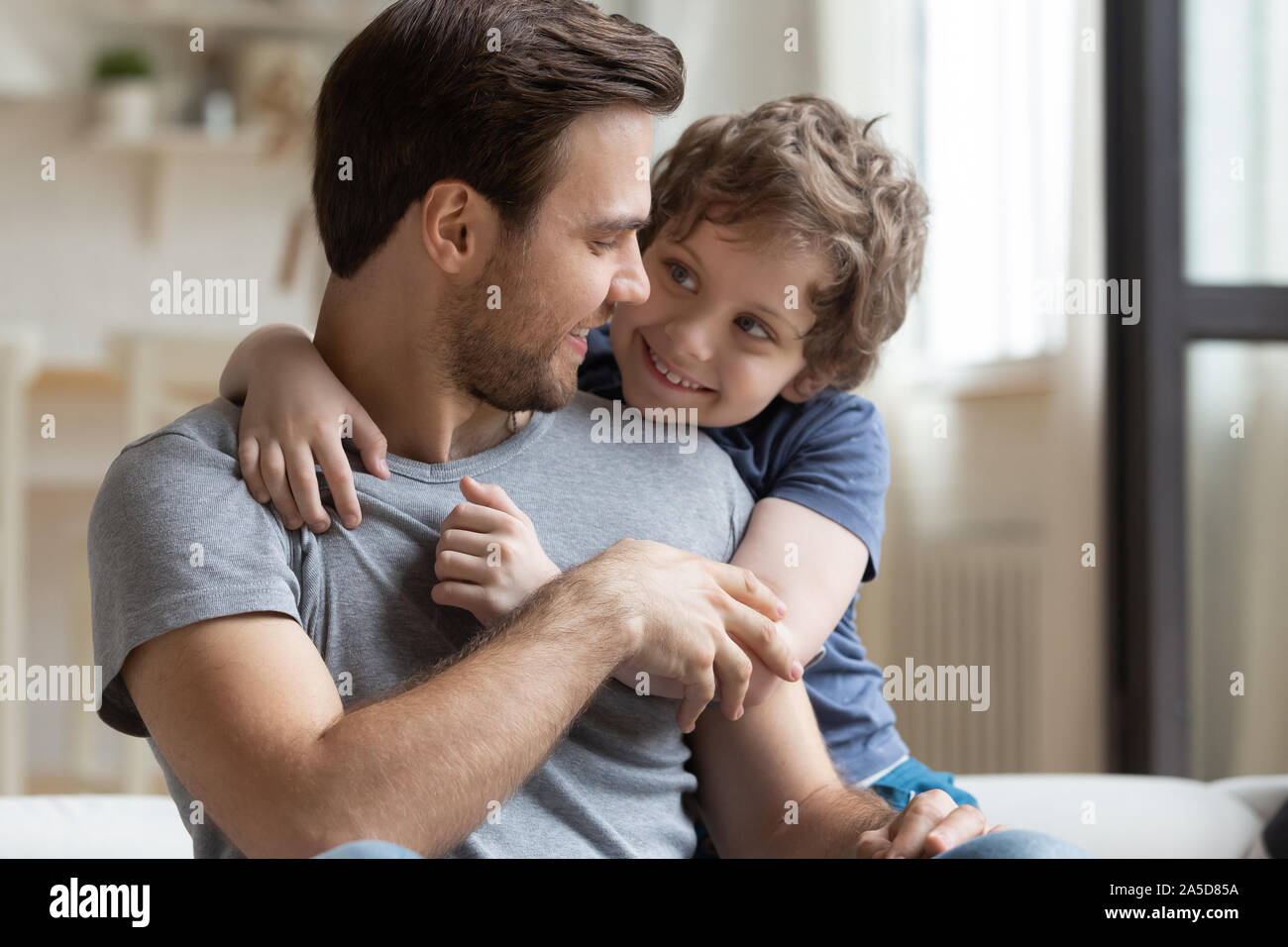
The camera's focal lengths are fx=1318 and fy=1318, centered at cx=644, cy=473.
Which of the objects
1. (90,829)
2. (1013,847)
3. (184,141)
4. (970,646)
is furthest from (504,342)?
(184,141)

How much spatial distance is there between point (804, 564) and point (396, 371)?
1.29ft

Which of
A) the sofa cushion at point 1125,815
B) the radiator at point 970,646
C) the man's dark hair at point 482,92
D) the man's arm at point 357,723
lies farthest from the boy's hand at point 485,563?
the radiator at point 970,646

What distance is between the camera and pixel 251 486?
0.99 m

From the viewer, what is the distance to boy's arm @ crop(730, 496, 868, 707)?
115cm

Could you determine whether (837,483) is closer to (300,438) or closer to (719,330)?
(719,330)

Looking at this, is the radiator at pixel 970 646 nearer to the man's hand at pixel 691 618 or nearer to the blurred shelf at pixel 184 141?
the man's hand at pixel 691 618

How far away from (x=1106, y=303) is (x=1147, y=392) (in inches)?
8.2

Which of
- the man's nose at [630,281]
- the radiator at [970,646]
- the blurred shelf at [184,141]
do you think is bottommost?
the radiator at [970,646]

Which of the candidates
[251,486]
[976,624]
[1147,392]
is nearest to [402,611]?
[251,486]

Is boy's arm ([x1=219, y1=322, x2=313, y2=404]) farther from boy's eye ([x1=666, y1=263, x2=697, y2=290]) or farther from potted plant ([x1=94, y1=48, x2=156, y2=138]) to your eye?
potted plant ([x1=94, y1=48, x2=156, y2=138])

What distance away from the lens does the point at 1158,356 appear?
2611mm

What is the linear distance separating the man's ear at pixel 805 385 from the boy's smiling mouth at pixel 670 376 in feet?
0.38

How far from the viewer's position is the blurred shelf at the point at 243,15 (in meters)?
3.89

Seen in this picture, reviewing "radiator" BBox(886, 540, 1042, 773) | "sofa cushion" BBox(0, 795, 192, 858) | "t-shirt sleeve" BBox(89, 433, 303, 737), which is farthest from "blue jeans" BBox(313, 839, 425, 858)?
"radiator" BBox(886, 540, 1042, 773)
